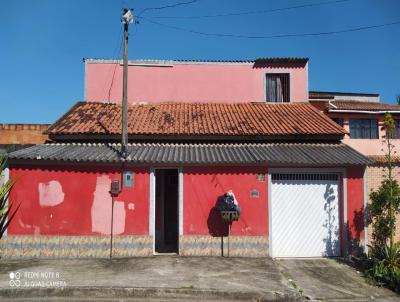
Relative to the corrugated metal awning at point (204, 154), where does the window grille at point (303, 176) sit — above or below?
below

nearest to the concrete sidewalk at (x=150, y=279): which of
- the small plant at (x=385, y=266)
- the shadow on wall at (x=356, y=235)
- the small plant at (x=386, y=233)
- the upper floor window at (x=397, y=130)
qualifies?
the small plant at (x=385, y=266)

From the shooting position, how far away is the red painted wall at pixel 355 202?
1065 cm

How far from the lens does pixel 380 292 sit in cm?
813

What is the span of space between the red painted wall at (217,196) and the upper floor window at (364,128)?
13.9 metres

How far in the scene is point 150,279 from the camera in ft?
26.4

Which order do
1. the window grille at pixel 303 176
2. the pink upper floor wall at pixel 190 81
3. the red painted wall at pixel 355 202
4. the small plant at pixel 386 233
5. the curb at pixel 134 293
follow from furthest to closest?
the pink upper floor wall at pixel 190 81 → the window grille at pixel 303 176 → the red painted wall at pixel 355 202 → the small plant at pixel 386 233 → the curb at pixel 134 293

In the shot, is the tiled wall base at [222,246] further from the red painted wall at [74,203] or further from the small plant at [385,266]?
the small plant at [385,266]

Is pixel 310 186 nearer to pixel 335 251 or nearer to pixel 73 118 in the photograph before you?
pixel 335 251

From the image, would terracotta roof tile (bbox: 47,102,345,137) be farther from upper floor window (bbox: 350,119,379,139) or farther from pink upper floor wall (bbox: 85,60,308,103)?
upper floor window (bbox: 350,119,379,139)

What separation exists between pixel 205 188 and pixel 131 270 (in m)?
3.11

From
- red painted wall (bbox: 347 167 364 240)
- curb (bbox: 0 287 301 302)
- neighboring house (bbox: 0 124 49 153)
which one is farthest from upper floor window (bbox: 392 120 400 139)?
neighboring house (bbox: 0 124 49 153)

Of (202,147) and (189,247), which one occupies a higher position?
(202,147)

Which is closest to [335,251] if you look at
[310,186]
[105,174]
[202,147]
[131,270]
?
[310,186]

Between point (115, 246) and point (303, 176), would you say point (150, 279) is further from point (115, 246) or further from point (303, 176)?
point (303, 176)
